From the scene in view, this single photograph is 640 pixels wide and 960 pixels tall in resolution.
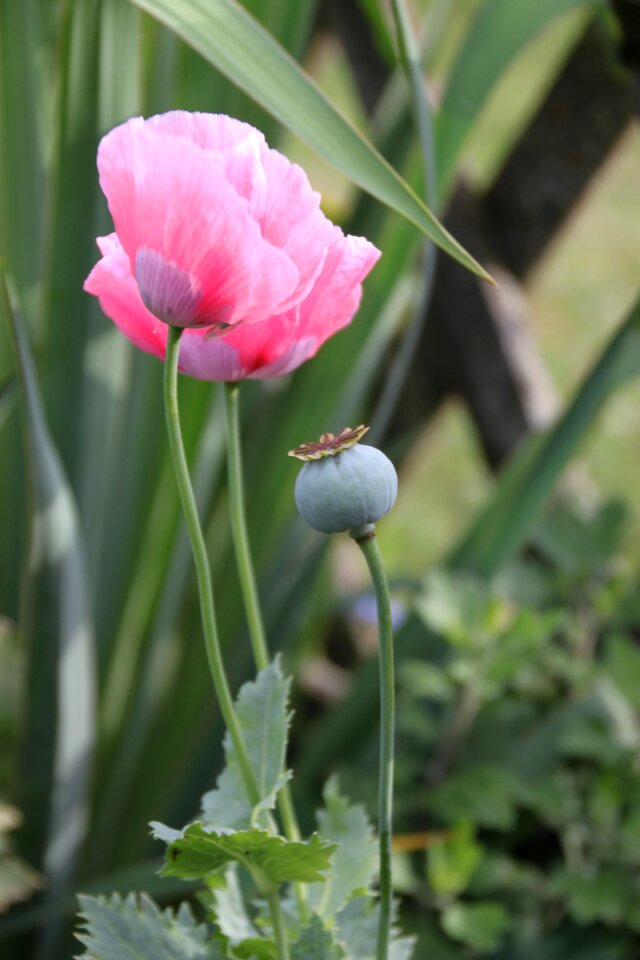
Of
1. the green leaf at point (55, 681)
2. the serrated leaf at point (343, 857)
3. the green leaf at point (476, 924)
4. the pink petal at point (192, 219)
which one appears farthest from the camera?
the green leaf at point (476, 924)

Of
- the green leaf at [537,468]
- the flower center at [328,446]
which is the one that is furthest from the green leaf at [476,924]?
the flower center at [328,446]

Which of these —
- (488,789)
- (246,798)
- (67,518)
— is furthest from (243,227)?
(488,789)

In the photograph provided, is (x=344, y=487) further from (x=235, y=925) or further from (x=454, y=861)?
(x=454, y=861)

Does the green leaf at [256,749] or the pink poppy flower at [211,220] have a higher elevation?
the pink poppy flower at [211,220]

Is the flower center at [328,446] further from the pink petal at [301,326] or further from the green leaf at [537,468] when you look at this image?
the green leaf at [537,468]

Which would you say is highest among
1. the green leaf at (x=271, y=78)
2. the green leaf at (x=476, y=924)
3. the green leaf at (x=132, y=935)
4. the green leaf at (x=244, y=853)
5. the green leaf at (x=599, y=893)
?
the green leaf at (x=271, y=78)

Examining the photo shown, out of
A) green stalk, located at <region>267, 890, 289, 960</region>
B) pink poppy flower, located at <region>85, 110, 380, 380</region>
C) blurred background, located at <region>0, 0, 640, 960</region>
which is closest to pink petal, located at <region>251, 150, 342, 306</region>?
pink poppy flower, located at <region>85, 110, 380, 380</region>

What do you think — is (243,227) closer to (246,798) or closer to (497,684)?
(246,798)
